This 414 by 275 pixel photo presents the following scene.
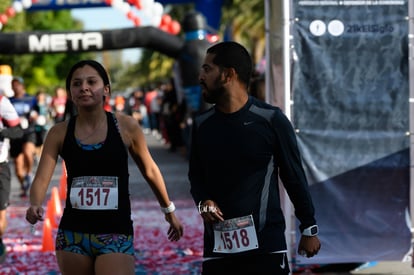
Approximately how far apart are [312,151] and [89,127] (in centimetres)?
281

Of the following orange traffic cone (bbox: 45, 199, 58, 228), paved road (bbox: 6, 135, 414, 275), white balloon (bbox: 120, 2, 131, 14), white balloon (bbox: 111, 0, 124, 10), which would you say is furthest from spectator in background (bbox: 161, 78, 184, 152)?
orange traffic cone (bbox: 45, 199, 58, 228)

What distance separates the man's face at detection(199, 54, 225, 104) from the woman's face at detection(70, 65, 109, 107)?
728 mm

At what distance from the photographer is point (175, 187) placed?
55.7 feet

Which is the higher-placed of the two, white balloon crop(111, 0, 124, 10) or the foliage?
the foliage

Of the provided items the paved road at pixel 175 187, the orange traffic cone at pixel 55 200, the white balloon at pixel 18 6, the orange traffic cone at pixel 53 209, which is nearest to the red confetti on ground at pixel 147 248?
the orange traffic cone at pixel 53 209

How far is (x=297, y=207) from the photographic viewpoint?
4.61 metres

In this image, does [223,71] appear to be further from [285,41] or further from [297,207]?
[285,41]

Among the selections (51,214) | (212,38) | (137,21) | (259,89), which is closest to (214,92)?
(259,89)

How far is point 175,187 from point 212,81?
490 inches

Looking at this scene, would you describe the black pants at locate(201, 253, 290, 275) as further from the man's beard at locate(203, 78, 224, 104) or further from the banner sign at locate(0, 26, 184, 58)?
the banner sign at locate(0, 26, 184, 58)

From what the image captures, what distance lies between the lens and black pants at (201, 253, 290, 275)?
452 cm

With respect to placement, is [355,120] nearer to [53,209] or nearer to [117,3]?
[53,209]

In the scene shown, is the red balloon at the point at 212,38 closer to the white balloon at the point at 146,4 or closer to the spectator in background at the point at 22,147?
the white balloon at the point at 146,4

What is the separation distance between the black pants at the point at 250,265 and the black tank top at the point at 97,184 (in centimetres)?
64
